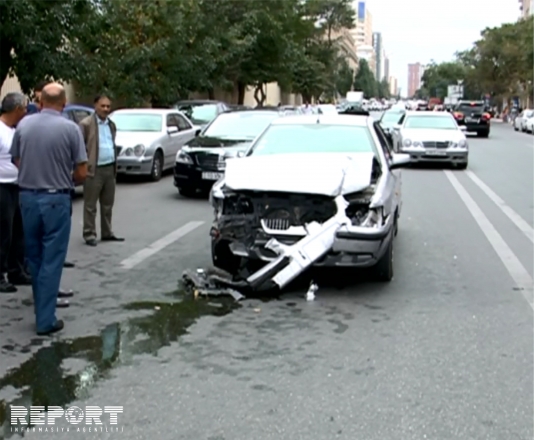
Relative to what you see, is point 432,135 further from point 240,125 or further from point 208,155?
point 208,155

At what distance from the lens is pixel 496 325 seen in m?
6.70

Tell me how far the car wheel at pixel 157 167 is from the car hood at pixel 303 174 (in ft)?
30.2

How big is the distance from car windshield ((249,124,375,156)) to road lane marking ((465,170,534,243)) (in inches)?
119

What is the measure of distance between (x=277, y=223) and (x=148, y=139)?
397 inches

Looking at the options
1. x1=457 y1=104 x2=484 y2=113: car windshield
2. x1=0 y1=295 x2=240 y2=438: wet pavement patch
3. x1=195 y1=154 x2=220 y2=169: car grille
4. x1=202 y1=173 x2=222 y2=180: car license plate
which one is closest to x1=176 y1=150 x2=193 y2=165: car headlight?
x1=195 y1=154 x2=220 y2=169: car grille

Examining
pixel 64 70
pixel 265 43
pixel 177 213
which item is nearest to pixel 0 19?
pixel 64 70

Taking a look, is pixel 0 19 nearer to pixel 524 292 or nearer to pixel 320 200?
pixel 320 200

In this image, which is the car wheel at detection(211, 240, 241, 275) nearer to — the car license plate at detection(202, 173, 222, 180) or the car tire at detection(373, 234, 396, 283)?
the car tire at detection(373, 234, 396, 283)

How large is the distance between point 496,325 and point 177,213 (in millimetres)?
7229

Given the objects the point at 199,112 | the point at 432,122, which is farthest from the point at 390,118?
the point at 199,112

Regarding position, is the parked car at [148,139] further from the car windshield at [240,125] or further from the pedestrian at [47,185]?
the pedestrian at [47,185]

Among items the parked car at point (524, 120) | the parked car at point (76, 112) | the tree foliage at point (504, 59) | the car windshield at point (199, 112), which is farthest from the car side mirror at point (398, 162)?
the tree foliage at point (504, 59)

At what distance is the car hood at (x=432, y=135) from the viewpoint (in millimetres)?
21375

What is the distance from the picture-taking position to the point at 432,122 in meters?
23.1
